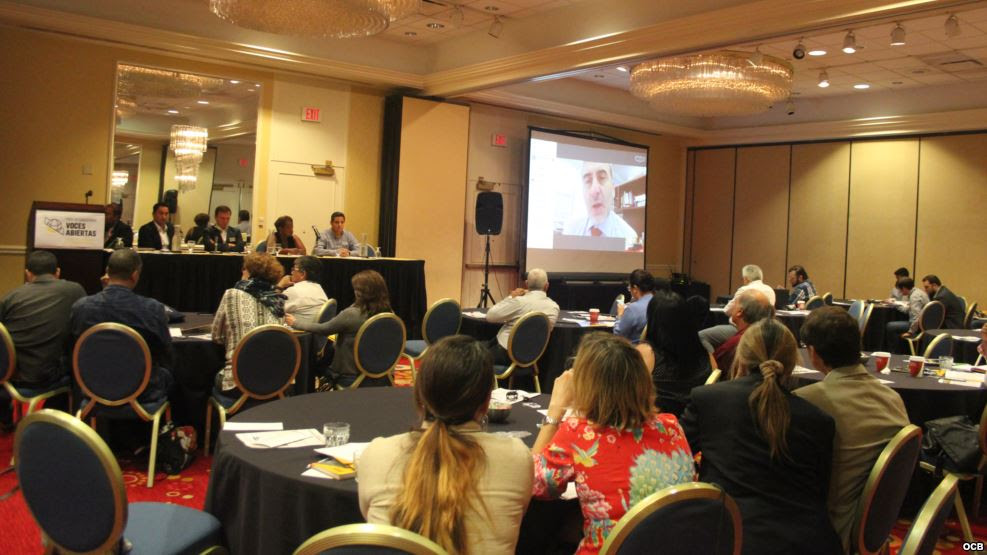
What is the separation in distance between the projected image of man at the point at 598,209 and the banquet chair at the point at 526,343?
22.2 feet

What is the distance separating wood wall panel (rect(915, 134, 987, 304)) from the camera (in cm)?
1165

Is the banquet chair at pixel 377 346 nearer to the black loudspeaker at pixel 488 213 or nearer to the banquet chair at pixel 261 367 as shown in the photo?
the banquet chair at pixel 261 367

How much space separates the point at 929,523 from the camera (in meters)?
1.63

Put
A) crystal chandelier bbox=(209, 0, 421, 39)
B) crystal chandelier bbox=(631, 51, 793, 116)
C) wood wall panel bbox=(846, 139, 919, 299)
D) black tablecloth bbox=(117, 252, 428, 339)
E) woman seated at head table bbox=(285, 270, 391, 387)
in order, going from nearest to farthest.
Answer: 1. woman seated at head table bbox=(285, 270, 391, 387)
2. crystal chandelier bbox=(209, 0, 421, 39)
3. black tablecloth bbox=(117, 252, 428, 339)
4. crystal chandelier bbox=(631, 51, 793, 116)
5. wood wall panel bbox=(846, 139, 919, 299)

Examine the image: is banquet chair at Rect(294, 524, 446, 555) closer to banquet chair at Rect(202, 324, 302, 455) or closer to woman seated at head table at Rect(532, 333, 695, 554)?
woman seated at head table at Rect(532, 333, 695, 554)

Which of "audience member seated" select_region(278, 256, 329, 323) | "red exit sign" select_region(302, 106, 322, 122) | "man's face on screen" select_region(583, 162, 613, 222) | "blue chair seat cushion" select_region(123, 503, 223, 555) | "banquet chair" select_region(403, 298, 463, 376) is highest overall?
"red exit sign" select_region(302, 106, 322, 122)

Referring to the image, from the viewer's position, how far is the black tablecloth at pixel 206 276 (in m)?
7.99

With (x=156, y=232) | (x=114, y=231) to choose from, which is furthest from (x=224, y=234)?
(x=114, y=231)

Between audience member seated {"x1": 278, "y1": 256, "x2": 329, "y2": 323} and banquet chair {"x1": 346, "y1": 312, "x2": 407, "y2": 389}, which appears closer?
banquet chair {"x1": 346, "y1": 312, "x2": 407, "y2": 389}

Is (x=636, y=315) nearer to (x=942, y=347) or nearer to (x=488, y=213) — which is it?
(x=942, y=347)

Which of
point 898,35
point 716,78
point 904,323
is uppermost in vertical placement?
point 898,35

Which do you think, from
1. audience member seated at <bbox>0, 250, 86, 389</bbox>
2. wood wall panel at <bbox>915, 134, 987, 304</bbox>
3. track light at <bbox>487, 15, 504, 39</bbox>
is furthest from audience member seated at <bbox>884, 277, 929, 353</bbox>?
audience member seated at <bbox>0, 250, 86, 389</bbox>

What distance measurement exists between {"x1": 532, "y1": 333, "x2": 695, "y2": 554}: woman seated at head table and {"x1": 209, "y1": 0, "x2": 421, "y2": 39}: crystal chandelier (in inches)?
195

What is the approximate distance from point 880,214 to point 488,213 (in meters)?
6.60
